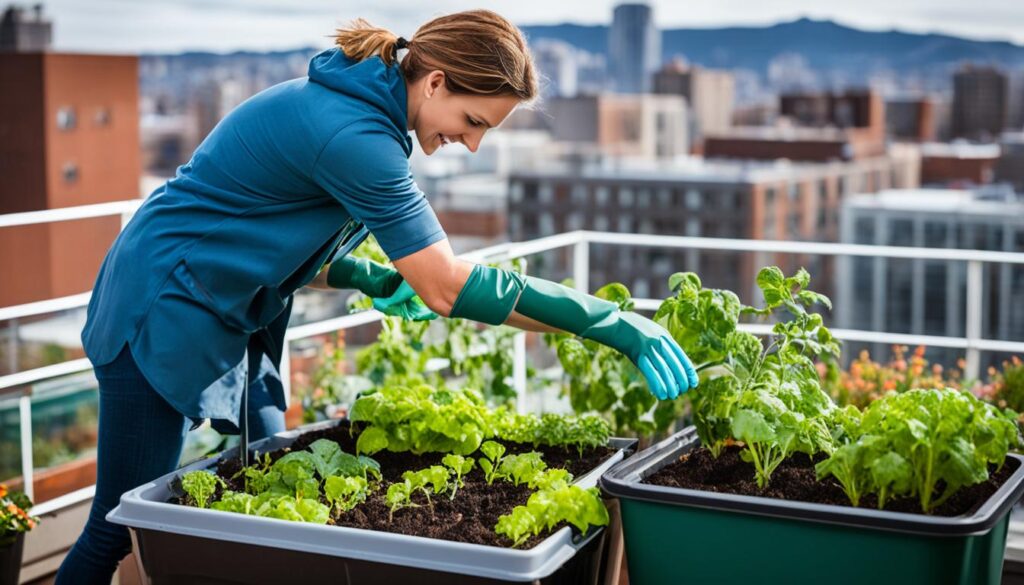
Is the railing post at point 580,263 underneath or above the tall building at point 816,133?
underneath

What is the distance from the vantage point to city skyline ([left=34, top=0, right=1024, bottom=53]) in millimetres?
36281

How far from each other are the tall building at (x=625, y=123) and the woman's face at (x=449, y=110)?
4974 centimetres

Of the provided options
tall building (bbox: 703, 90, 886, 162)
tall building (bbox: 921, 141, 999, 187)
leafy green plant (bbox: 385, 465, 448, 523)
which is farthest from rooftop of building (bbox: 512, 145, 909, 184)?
leafy green plant (bbox: 385, 465, 448, 523)

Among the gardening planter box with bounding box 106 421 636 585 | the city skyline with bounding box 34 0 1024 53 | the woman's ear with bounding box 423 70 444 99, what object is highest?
the city skyline with bounding box 34 0 1024 53

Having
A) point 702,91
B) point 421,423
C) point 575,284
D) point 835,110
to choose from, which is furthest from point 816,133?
point 421,423

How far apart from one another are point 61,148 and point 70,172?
0.92 m

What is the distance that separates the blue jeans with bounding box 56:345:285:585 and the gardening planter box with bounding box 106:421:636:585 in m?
0.09

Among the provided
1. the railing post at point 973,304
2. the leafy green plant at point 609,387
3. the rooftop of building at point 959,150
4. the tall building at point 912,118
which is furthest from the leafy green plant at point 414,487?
the tall building at point 912,118

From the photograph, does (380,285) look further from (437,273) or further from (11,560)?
(11,560)

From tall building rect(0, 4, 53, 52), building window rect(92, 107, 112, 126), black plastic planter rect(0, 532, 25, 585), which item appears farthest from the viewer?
building window rect(92, 107, 112, 126)

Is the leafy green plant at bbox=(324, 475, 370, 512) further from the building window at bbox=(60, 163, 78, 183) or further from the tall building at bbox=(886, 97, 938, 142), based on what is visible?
the tall building at bbox=(886, 97, 938, 142)

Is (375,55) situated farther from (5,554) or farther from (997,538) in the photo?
(5,554)

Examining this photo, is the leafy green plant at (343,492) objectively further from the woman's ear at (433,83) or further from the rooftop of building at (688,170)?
the rooftop of building at (688,170)

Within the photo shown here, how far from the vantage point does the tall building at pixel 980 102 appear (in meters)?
43.6
